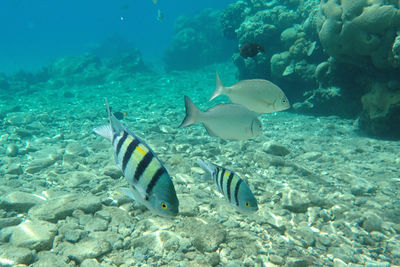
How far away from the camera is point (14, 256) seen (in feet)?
7.65

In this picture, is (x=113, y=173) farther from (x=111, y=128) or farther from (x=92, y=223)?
(x=111, y=128)

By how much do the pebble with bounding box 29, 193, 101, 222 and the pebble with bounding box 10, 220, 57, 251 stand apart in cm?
23

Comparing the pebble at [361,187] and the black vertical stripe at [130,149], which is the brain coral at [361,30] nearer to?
the pebble at [361,187]

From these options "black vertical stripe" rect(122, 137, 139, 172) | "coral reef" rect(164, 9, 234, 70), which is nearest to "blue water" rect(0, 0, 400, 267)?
"black vertical stripe" rect(122, 137, 139, 172)

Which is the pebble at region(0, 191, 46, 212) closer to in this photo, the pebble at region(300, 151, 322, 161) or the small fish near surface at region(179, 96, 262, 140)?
the small fish near surface at region(179, 96, 262, 140)

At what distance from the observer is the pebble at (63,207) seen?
3105 millimetres

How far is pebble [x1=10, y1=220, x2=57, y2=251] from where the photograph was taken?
255 cm

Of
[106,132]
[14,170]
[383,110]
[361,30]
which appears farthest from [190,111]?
[383,110]

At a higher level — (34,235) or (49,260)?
(34,235)

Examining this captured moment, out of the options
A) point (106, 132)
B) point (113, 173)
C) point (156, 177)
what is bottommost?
point (113, 173)

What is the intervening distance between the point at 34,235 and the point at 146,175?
7.06 ft

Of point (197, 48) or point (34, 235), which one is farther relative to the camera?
point (197, 48)

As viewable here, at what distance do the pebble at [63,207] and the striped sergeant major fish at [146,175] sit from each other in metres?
2.23

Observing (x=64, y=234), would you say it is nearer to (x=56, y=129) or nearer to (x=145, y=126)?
(x=145, y=126)
